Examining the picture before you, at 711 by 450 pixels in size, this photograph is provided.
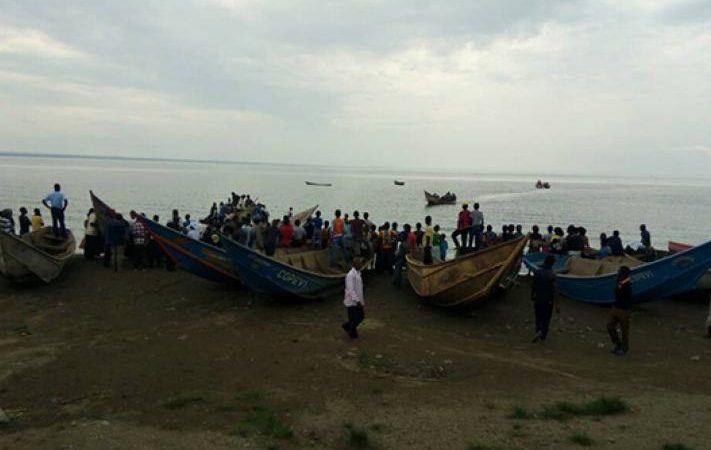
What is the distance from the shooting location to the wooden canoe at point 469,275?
12.0 metres

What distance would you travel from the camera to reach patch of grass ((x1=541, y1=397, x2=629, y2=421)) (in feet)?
23.1

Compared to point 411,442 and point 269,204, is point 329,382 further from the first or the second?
point 269,204

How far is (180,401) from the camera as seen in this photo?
7727mm

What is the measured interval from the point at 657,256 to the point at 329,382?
1221 cm

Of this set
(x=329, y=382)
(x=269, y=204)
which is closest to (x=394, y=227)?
(x=329, y=382)

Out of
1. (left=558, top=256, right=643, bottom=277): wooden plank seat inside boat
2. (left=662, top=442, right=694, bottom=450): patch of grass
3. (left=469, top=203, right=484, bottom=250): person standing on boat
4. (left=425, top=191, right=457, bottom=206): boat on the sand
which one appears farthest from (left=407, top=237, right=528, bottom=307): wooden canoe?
(left=425, top=191, right=457, bottom=206): boat on the sand

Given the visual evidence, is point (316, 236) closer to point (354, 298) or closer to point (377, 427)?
point (354, 298)

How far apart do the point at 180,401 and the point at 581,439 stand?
5103 mm

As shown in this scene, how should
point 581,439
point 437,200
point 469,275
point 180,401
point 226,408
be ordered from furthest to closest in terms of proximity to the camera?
point 437,200 < point 469,275 < point 180,401 < point 226,408 < point 581,439

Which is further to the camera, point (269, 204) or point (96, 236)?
point (269, 204)

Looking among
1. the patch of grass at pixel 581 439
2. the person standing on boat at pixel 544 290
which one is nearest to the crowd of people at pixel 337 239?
the person standing on boat at pixel 544 290

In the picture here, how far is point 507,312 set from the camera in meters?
13.3

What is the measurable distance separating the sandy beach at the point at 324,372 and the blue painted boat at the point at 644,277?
0.51 m

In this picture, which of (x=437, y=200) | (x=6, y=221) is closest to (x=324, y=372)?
(x=6, y=221)
